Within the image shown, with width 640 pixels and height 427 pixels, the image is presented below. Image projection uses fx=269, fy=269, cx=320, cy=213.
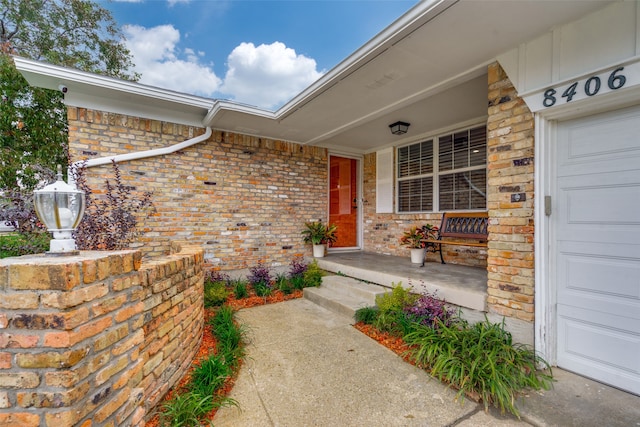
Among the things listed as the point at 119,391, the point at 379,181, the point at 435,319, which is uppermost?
the point at 379,181

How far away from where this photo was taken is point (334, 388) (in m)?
2.04

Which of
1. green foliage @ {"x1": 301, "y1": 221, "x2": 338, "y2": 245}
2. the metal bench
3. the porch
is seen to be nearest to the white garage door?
the porch

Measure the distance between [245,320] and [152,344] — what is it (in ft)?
5.71

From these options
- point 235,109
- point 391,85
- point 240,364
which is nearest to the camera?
point 240,364

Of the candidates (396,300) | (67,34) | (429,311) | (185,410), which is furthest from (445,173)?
(67,34)

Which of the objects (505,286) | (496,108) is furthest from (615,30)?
(505,286)

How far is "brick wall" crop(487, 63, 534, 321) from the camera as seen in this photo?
2.35 meters

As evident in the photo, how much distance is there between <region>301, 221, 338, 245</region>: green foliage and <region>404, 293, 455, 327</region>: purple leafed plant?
8.79 ft

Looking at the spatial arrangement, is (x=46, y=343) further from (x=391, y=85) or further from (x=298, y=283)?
(x=298, y=283)

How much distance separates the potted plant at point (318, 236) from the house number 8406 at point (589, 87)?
3857 mm

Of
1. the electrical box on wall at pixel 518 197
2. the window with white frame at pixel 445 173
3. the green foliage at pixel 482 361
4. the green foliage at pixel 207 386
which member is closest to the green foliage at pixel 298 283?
the green foliage at pixel 207 386

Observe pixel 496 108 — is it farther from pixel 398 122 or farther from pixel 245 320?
pixel 245 320

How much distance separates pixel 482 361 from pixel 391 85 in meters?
2.89

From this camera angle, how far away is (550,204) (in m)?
2.31
